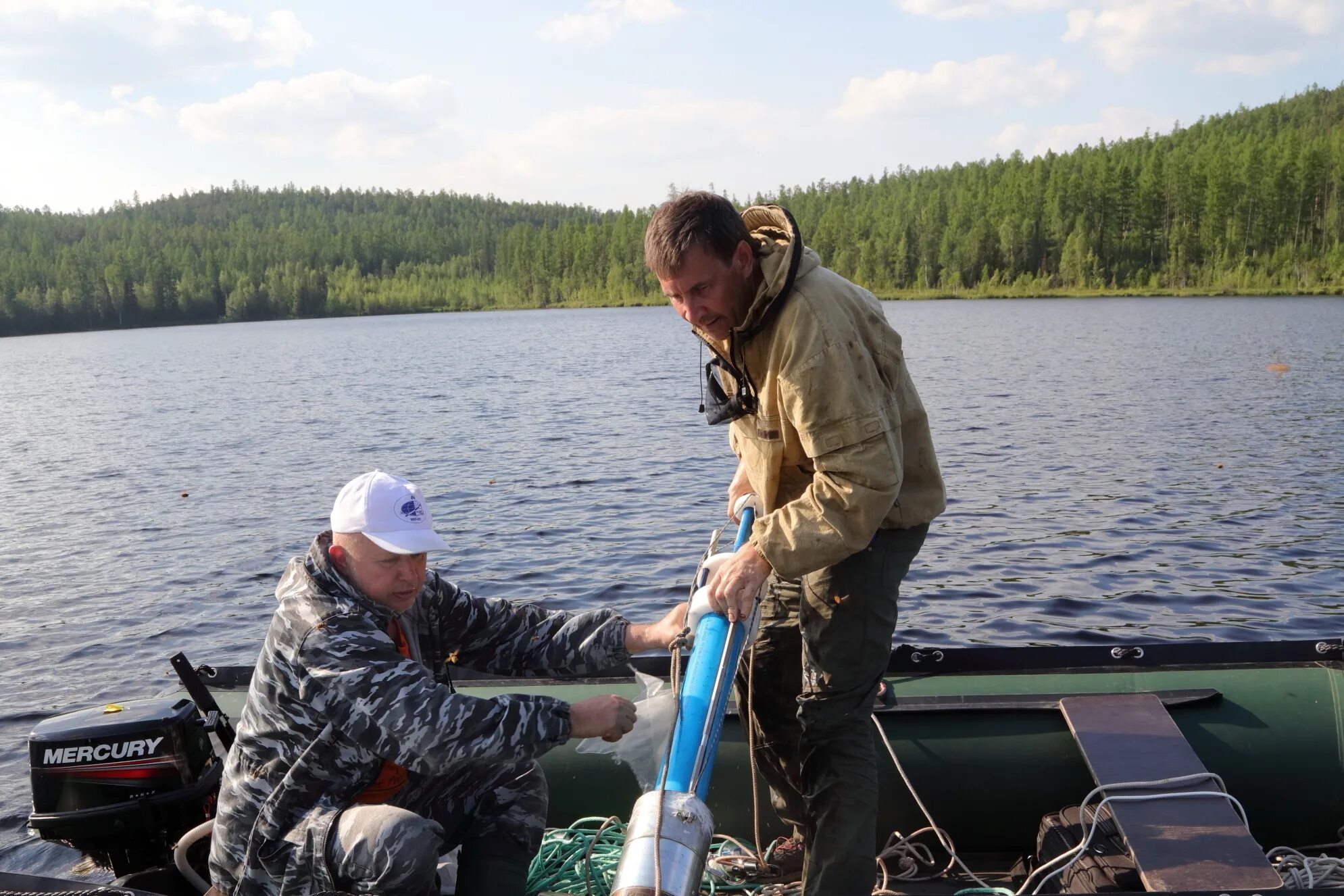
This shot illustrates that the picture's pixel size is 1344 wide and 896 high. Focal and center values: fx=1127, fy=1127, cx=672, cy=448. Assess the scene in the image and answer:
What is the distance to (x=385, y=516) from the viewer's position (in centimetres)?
289

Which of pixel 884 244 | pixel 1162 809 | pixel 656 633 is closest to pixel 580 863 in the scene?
pixel 656 633

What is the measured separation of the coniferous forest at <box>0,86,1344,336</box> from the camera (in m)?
82.1

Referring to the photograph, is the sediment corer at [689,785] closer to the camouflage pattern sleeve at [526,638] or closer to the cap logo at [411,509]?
the camouflage pattern sleeve at [526,638]

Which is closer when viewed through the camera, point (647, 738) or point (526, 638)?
point (647, 738)

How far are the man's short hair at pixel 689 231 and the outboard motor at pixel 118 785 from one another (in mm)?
2296

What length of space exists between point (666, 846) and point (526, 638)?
1303 millimetres

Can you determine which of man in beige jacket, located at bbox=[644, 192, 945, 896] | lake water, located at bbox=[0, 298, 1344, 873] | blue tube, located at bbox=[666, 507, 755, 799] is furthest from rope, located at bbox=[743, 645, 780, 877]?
lake water, located at bbox=[0, 298, 1344, 873]

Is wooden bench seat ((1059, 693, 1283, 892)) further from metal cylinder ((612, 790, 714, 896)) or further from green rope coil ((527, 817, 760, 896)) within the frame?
metal cylinder ((612, 790, 714, 896))

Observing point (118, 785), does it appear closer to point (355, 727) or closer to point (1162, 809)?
point (355, 727)

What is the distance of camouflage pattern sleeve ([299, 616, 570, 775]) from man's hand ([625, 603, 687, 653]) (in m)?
0.63

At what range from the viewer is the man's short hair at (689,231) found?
2.99 meters

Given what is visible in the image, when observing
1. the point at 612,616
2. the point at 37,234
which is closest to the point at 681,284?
the point at 612,616

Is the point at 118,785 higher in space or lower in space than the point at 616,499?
higher

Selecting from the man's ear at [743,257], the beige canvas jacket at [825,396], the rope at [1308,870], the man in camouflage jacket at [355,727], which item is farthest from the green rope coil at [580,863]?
the man's ear at [743,257]
